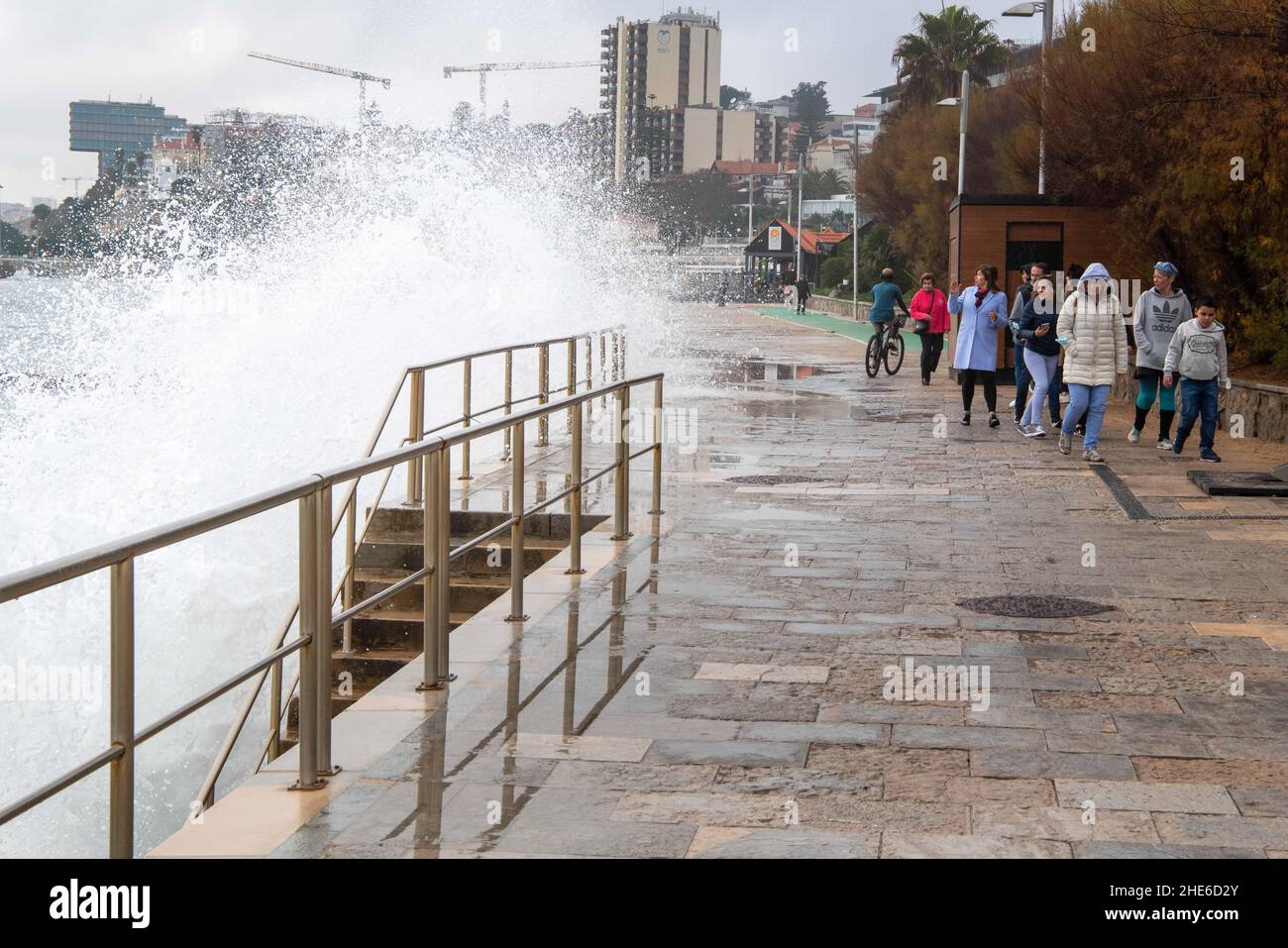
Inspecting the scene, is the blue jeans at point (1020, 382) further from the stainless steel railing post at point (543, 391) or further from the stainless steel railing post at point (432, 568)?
the stainless steel railing post at point (432, 568)

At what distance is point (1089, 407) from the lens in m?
14.8

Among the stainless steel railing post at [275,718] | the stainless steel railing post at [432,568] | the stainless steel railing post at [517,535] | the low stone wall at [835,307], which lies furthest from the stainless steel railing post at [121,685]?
the low stone wall at [835,307]

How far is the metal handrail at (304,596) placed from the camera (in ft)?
12.2

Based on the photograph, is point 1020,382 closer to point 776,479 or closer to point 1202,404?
point 1202,404

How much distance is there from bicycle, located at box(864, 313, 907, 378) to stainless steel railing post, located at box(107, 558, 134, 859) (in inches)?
942

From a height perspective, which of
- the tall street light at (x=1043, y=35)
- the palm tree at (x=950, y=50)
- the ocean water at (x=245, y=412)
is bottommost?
the ocean water at (x=245, y=412)

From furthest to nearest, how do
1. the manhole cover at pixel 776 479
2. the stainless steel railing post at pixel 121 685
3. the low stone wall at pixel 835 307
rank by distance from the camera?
the low stone wall at pixel 835 307 → the manhole cover at pixel 776 479 → the stainless steel railing post at pixel 121 685

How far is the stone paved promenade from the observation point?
Result: 183 inches

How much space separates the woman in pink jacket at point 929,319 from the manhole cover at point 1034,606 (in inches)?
692

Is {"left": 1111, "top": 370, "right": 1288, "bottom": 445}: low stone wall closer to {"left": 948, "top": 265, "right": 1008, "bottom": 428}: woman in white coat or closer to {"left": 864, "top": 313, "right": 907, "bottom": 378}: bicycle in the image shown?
A: {"left": 948, "top": 265, "right": 1008, "bottom": 428}: woman in white coat

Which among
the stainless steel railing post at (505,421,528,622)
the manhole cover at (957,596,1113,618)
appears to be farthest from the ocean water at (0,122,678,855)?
the manhole cover at (957,596,1113,618)

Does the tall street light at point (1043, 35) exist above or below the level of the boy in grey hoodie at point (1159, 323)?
above
